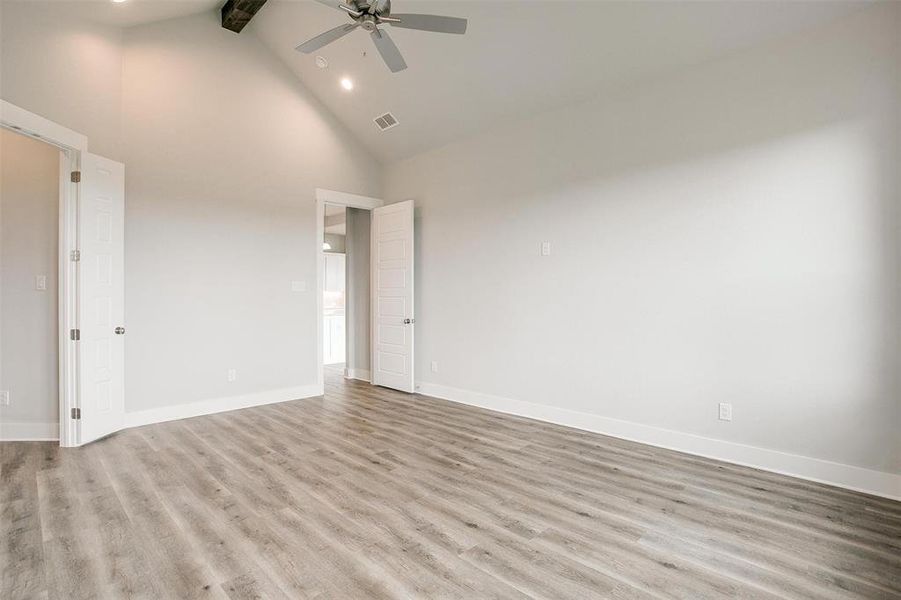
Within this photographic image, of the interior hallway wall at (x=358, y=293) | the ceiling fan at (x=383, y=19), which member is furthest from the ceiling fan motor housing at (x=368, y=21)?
the interior hallway wall at (x=358, y=293)

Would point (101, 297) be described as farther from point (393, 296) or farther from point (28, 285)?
point (393, 296)

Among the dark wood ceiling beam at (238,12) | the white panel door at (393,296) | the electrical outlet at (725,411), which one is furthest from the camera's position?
the white panel door at (393,296)

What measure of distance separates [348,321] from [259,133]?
9.31 feet

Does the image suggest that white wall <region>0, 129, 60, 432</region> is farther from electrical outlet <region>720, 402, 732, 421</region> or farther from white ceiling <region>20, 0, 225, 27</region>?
electrical outlet <region>720, 402, 732, 421</region>

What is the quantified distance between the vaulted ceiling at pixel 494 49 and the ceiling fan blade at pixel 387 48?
108 cm

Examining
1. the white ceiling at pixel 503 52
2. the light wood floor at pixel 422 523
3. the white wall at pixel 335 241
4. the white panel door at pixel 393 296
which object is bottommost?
the light wood floor at pixel 422 523

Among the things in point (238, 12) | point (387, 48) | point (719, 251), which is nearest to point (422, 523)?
point (719, 251)

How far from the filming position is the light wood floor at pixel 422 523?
74.4 inches

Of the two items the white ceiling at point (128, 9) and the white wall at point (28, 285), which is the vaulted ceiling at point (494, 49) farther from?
the white wall at point (28, 285)

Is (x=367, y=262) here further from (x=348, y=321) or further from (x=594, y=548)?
(x=594, y=548)

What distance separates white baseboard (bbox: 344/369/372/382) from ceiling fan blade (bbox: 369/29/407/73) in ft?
14.0

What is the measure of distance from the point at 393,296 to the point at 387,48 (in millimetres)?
3240

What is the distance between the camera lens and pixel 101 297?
377cm

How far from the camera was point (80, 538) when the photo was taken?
221 centimetres
